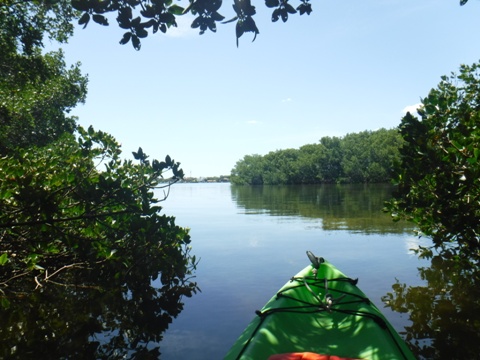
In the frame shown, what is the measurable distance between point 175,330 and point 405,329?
4445mm

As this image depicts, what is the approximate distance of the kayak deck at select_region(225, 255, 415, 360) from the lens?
13.9ft

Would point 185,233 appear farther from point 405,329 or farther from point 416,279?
point 416,279

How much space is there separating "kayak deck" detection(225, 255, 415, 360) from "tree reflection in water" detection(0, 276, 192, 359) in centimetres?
225

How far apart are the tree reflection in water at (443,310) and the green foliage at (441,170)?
1.16 meters

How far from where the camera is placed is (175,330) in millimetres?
6965

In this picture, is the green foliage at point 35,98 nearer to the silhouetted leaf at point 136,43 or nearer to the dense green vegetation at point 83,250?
the dense green vegetation at point 83,250

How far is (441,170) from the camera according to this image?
7.05 m

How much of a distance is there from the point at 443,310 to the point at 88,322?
726 centimetres

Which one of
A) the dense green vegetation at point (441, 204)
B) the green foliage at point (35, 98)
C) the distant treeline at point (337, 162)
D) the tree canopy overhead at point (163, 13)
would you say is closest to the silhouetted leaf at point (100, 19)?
the tree canopy overhead at point (163, 13)

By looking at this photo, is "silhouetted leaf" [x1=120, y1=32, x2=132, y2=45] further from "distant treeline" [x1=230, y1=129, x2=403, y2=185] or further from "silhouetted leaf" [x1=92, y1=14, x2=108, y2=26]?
"distant treeline" [x1=230, y1=129, x2=403, y2=185]

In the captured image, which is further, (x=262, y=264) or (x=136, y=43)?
(x=262, y=264)

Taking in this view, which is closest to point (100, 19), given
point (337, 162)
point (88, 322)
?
point (88, 322)

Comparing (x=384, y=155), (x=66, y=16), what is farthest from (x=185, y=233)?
(x=384, y=155)

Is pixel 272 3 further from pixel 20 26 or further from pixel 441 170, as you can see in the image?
pixel 20 26
